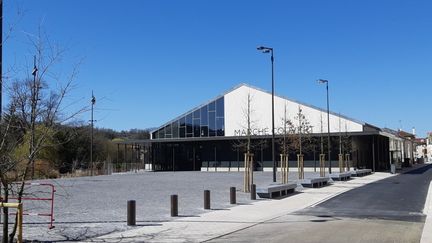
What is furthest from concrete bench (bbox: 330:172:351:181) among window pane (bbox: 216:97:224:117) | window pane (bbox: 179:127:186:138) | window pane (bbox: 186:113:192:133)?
window pane (bbox: 179:127:186:138)

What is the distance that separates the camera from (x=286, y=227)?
14273 mm

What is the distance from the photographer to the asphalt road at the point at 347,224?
12273 mm

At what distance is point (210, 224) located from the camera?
49.0ft

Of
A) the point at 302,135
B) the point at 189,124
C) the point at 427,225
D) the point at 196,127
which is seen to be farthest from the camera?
the point at 189,124

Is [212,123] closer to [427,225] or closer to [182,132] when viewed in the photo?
[182,132]

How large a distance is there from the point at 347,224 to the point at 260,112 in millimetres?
47725

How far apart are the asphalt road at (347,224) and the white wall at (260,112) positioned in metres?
37.0

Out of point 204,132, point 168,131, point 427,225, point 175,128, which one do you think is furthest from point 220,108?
point 427,225

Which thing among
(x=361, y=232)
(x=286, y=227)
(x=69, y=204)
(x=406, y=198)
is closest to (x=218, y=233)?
(x=286, y=227)

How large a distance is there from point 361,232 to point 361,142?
51.4 m

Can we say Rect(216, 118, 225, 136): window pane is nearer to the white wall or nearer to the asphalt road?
the white wall

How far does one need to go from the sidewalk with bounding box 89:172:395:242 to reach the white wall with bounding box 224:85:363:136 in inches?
1505

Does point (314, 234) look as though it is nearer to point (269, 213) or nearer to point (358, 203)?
point (269, 213)

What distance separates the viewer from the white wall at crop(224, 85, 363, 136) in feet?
194
